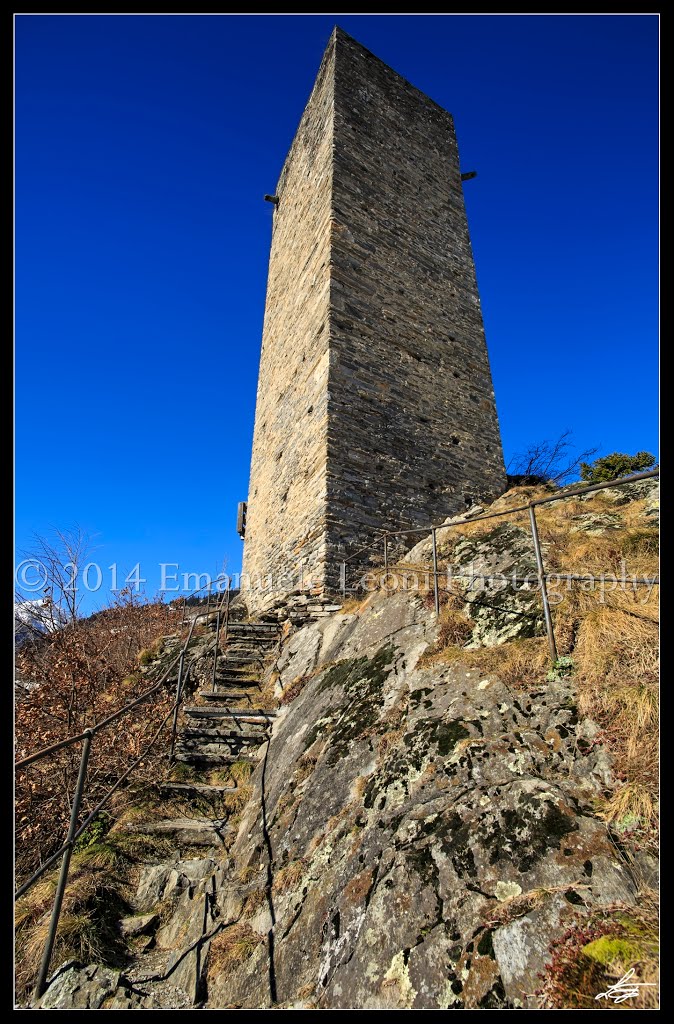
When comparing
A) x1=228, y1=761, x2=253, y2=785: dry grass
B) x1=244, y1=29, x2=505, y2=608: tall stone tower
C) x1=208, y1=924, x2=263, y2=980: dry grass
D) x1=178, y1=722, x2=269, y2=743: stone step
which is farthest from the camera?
x1=244, y1=29, x2=505, y2=608: tall stone tower

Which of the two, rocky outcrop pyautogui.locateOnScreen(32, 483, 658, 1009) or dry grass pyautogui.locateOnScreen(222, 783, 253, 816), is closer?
rocky outcrop pyautogui.locateOnScreen(32, 483, 658, 1009)

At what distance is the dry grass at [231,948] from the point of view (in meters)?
3.07

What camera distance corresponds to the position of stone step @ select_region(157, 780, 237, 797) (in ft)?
17.5

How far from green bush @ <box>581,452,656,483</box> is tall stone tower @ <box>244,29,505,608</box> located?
6.71 feet

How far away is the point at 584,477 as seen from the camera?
11320 mm

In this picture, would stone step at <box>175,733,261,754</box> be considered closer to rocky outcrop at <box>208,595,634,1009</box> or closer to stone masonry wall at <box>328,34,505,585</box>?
rocky outcrop at <box>208,595,634,1009</box>

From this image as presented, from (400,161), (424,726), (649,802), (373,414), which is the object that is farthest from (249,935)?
(400,161)

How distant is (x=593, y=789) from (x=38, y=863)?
523 centimetres

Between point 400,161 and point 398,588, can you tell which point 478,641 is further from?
point 400,161

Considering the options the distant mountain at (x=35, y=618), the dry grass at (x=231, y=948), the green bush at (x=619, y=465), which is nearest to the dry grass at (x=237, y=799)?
the dry grass at (x=231, y=948)

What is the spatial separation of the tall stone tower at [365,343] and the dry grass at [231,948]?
182 inches

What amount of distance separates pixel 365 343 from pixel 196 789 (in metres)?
7.65

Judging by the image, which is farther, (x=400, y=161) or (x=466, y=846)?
(x=400, y=161)
